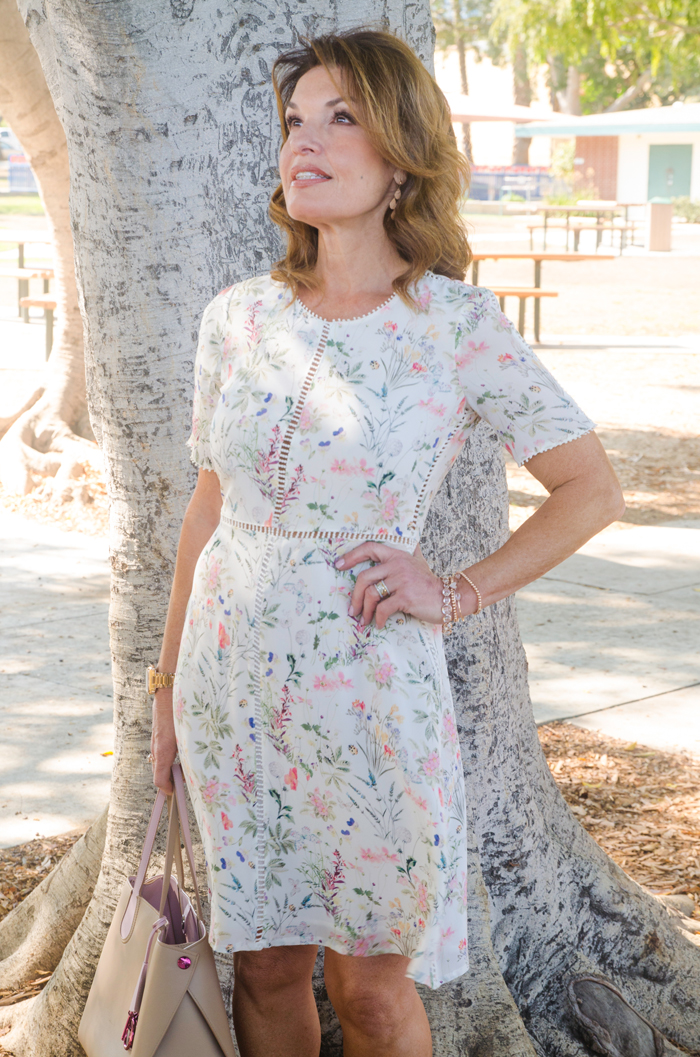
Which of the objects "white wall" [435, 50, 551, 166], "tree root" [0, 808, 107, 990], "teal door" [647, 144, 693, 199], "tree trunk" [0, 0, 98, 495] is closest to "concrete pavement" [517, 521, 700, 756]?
"tree root" [0, 808, 107, 990]

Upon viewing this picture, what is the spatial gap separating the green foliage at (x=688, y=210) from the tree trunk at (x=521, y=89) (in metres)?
13.2

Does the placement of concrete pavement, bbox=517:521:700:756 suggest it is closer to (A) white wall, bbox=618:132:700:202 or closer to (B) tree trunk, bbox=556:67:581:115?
(A) white wall, bbox=618:132:700:202

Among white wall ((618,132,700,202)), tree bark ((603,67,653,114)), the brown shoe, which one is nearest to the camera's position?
the brown shoe

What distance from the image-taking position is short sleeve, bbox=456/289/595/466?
2.13 meters

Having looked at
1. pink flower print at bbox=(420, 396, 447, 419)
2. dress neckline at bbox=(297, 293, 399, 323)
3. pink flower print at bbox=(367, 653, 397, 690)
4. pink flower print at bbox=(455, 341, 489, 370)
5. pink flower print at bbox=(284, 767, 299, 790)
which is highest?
dress neckline at bbox=(297, 293, 399, 323)

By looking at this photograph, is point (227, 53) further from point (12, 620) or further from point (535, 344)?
point (535, 344)

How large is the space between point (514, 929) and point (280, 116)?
2056mm

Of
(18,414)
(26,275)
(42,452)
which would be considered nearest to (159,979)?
(42,452)

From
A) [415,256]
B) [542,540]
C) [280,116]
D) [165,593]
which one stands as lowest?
[165,593]

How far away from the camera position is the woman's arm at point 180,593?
8.09ft

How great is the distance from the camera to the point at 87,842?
11.2 ft

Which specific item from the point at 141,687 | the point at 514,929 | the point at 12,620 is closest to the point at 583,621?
the point at 12,620

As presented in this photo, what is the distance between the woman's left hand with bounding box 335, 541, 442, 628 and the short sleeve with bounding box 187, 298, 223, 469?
0.42m

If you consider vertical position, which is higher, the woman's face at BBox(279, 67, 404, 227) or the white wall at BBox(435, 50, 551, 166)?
the white wall at BBox(435, 50, 551, 166)
